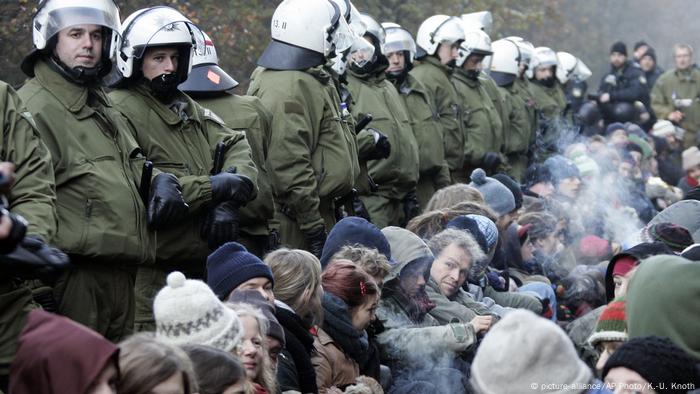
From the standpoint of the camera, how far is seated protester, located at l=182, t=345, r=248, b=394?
15.0 ft

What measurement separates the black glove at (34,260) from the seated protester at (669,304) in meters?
2.09

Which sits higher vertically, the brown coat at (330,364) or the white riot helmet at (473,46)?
the brown coat at (330,364)

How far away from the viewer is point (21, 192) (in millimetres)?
5551

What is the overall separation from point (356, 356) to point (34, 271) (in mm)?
1828

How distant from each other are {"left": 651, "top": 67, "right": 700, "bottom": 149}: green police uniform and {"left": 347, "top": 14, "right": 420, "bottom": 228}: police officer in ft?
36.4

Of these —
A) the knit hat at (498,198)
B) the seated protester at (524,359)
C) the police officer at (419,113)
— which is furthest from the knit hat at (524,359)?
the police officer at (419,113)

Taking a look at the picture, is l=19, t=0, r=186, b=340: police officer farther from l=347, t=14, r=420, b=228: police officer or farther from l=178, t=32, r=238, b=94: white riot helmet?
l=347, t=14, r=420, b=228: police officer

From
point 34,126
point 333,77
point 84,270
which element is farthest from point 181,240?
point 333,77

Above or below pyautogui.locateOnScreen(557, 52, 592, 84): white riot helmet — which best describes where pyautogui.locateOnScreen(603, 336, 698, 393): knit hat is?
above

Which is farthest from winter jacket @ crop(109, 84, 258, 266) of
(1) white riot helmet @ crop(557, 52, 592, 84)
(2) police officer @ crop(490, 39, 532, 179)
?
(1) white riot helmet @ crop(557, 52, 592, 84)

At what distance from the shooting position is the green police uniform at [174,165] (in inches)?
272

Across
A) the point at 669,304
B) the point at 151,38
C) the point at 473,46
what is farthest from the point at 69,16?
the point at 473,46

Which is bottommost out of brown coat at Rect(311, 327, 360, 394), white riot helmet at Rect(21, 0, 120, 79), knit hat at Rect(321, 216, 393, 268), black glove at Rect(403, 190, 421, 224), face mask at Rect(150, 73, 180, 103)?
black glove at Rect(403, 190, 421, 224)

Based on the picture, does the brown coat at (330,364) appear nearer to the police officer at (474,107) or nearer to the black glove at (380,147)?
the black glove at (380,147)
